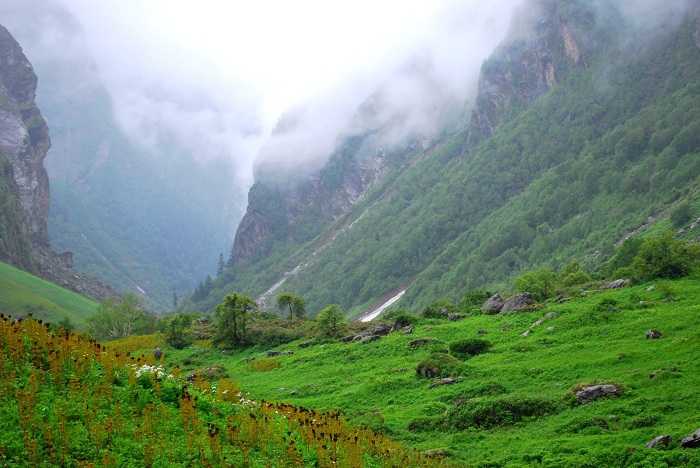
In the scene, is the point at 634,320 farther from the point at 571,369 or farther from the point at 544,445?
the point at 544,445

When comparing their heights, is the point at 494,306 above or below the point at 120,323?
below

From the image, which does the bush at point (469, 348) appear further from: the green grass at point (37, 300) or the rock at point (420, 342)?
the green grass at point (37, 300)

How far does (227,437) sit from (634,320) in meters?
29.4

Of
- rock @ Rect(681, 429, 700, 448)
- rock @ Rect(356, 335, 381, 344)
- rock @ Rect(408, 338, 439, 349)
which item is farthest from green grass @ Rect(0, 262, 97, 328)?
rock @ Rect(681, 429, 700, 448)

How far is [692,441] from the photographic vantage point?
66.6 feet

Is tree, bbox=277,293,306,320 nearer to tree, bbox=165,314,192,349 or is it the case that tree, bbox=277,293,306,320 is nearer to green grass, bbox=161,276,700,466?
tree, bbox=165,314,192,349

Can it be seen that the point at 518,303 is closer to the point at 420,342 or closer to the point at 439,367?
the point at 420,342

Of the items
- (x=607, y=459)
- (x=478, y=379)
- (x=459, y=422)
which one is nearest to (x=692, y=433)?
(x=607, y=459)

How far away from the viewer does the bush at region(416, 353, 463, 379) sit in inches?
1454

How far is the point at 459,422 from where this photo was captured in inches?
1120

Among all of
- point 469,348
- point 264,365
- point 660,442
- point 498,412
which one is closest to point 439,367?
point 469,348

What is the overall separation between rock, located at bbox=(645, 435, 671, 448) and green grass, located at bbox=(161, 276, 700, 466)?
0.31 m

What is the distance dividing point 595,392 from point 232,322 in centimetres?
4982

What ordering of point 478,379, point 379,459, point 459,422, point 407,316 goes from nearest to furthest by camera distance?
point 379,459 < point 459,422 < point 478,379 < point 407,316
